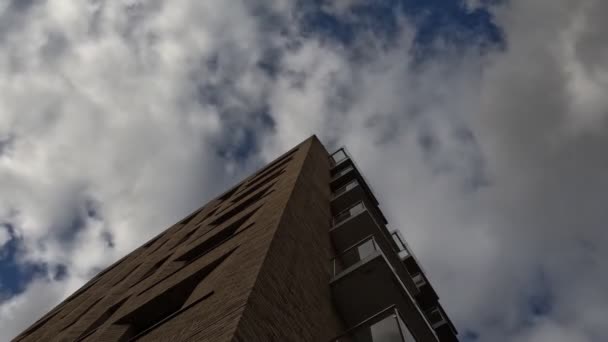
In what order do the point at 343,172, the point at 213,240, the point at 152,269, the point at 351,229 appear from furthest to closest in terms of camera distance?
the point at 343,172 → the point at 152,269 → the point at 213,240 → the point at 351,229

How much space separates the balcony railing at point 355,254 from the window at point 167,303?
2316 mm

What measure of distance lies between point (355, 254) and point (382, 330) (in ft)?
10.4

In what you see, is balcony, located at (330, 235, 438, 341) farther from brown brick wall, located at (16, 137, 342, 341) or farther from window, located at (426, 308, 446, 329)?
window, located at (426, 308, 446, 329)

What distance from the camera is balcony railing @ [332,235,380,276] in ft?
31.9

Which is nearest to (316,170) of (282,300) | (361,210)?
(361,210)

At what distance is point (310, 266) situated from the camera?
8.91 meters

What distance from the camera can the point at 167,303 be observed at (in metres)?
9.47

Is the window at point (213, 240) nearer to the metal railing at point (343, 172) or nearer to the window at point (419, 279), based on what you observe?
the metal railing at point (343, 172)

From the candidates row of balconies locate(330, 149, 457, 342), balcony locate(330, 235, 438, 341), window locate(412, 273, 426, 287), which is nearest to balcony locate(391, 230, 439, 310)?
window locate(412, 273, 426, 287)

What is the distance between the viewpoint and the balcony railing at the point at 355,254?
383 inches

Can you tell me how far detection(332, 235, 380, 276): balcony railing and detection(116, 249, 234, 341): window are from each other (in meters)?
2.32

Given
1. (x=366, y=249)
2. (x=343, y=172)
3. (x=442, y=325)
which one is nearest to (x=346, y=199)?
(x=343, y=172)

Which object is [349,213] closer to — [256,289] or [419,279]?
[256,289]

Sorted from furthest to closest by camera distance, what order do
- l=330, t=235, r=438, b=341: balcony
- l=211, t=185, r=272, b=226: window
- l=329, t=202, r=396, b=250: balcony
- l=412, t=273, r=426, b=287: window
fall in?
l=412, t=273, r=426, b=287: window
l=211, t=185, r=272, b=226: window
l=329, t=202, r=396, b=250: balcony
l=330, t=235, r=438, b=341: balcony
